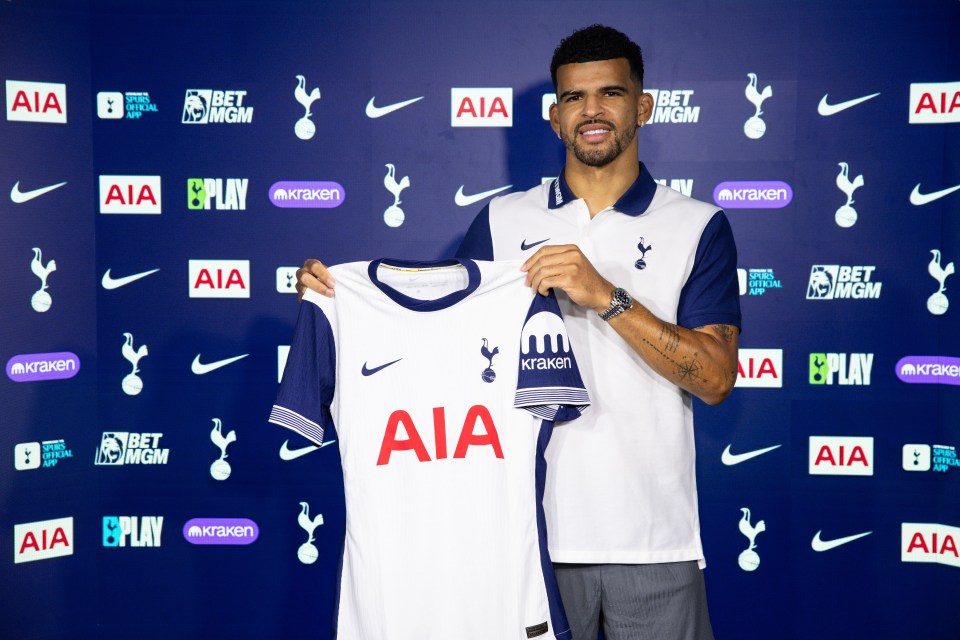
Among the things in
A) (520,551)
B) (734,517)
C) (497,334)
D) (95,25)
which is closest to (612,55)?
(497,334)

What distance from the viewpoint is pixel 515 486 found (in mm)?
2006

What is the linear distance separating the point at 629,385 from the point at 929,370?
184 cm

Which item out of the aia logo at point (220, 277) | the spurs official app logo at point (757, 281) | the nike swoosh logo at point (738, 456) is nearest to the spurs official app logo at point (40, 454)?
the aia logo at point (220, 277)

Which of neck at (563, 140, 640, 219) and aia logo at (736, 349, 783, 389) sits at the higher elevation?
neck at (563, 140, 640, 219)

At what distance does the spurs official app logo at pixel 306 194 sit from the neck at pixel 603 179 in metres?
1.41

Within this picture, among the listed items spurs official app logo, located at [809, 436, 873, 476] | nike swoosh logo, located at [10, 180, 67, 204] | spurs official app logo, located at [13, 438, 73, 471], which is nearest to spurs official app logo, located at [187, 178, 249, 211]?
nike swoosh logo, located at [10, 180, 67, 204]

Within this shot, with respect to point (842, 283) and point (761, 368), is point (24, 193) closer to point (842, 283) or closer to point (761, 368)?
point (761, 368)

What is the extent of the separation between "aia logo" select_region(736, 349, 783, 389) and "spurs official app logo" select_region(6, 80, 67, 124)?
2.89m

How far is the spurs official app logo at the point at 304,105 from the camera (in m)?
3.38

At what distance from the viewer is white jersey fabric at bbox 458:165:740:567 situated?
2.10 m

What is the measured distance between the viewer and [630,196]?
220 cm

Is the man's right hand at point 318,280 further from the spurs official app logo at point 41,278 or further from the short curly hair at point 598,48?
the spurs official app logo at point 41,278

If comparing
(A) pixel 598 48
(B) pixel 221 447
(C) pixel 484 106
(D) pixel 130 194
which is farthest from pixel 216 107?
(A) pixel 598 48

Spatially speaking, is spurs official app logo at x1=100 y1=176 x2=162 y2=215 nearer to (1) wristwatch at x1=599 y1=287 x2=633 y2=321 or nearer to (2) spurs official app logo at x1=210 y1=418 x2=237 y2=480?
(2) spurs official app logo at x1=210 y1=418 x2=237 y2=480
